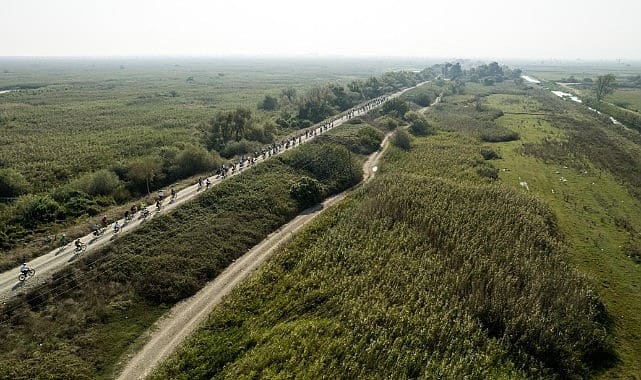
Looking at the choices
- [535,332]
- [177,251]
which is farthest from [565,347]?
[177,251]

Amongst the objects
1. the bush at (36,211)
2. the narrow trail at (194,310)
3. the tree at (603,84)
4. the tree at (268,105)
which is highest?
the tree at (603,84)

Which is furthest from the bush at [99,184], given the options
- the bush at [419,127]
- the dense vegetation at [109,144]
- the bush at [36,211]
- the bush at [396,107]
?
the bush at [396,107]

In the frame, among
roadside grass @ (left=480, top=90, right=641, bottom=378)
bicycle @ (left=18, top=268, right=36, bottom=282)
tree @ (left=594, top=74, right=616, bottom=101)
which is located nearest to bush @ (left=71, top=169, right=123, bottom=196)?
bicycle @ (left=18, top=268, right=36, bottom=282)

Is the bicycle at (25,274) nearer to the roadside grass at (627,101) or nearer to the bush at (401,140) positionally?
the bush at (401,140)

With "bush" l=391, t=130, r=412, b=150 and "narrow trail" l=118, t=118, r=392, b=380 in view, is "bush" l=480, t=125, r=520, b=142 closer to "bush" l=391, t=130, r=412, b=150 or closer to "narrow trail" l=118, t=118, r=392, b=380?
"bush" l=391, t=130, r=412, b=150

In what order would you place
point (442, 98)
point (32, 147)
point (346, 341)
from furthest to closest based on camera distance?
point (442, 98) → point (32, 147) → point (346, 341)

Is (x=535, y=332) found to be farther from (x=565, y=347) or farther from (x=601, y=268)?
(x=601, y=268)

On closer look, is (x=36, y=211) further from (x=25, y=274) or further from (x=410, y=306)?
(x=410, y=306)
